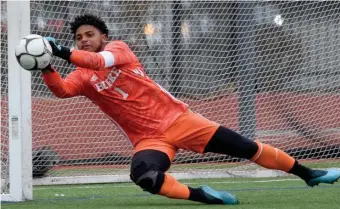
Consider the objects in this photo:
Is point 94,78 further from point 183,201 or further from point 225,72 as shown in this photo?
point 225,72

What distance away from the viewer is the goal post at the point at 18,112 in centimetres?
654

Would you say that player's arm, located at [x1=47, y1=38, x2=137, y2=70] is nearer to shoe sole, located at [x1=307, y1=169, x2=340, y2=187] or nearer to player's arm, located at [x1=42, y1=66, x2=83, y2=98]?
player's arm, located at [x1=42, y1=66, x2=83, y2=98]

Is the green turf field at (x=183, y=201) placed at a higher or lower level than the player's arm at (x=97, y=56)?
lower

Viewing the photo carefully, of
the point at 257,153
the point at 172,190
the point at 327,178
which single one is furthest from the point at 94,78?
the point at 327,178

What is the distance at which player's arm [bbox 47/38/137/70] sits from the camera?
17.9ft

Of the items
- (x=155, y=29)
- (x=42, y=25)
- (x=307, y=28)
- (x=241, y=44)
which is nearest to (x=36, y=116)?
(x=42, y=25)

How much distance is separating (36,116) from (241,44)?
2.34m

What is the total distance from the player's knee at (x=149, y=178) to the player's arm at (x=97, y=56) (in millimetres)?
683

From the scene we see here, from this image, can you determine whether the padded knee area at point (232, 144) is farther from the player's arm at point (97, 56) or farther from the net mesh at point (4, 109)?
the net mesh at point (4, 109)

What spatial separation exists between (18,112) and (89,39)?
892 mm

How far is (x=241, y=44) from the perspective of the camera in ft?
31.8

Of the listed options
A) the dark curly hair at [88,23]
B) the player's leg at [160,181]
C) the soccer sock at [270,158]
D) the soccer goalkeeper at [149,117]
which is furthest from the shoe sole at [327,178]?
the dark curly hair at [88,23]

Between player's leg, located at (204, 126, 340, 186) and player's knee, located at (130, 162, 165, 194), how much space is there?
0.53 m

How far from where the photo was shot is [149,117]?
19.9 ft
